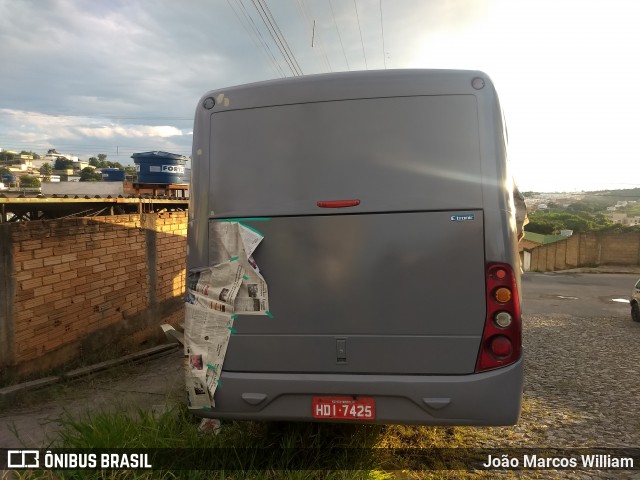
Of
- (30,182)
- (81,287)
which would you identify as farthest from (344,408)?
(30,182)

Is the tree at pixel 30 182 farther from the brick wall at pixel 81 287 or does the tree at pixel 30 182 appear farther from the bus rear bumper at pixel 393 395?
the bus rear bumper at pixel 393 395

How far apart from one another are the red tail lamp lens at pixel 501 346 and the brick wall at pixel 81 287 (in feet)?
17.0

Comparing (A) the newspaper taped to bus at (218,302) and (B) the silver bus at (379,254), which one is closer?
(B) the silver bus at (379,254)

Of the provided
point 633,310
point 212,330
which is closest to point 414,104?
point 212,330

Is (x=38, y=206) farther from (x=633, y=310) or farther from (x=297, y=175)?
(x=633, y=310)

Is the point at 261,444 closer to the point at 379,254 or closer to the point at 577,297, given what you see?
the point at 379,254

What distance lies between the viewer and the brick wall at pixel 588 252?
3130cm

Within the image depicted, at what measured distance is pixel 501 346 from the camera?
2.64 m

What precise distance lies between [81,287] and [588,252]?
114 ft

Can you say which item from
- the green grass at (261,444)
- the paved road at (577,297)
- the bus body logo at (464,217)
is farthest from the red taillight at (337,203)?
the paved road at (577,297)

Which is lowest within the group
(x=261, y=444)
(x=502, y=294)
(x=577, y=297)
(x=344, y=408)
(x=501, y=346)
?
(x=577, y=297)

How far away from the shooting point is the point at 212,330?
289 centimetres

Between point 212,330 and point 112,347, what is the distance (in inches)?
198

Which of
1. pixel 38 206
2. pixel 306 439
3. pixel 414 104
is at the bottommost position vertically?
pixel 306 439
